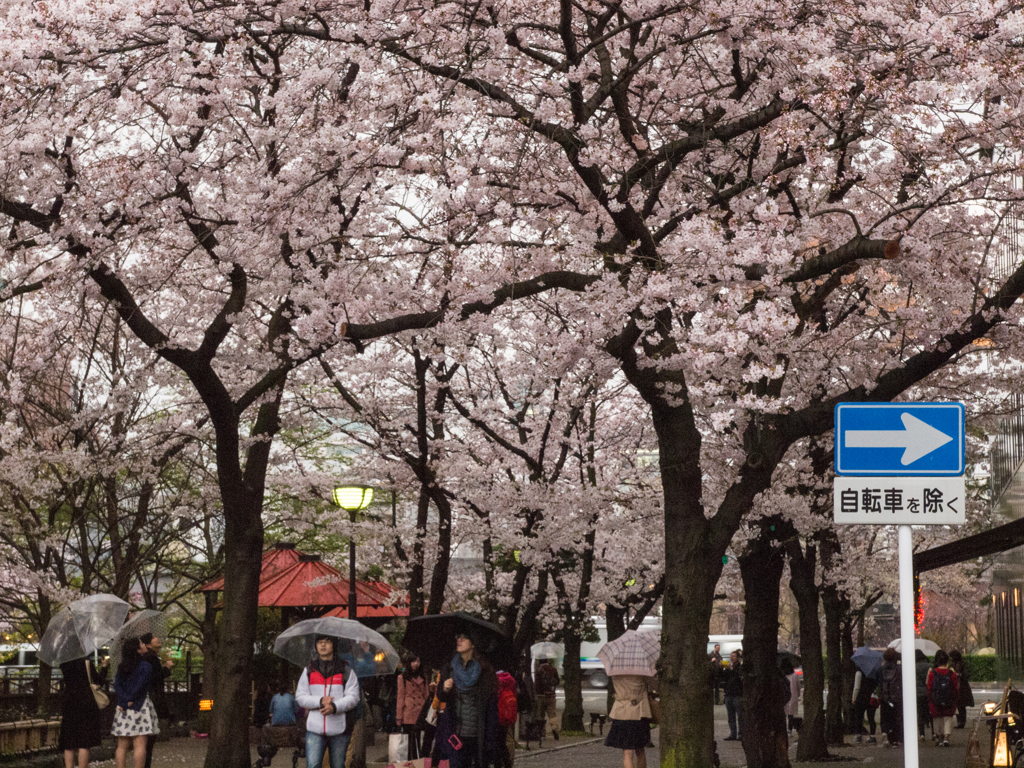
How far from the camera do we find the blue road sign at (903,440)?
6684 millimetres

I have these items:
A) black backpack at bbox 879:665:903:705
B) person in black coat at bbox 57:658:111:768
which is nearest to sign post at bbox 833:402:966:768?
person in black coat at bbox 57:658:111:768

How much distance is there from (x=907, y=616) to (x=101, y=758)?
1875 centimetres

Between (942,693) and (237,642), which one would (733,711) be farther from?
(237,642)

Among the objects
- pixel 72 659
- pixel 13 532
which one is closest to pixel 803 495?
pixel 72 659

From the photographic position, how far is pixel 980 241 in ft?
53.8

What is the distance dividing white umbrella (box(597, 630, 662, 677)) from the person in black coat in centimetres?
585

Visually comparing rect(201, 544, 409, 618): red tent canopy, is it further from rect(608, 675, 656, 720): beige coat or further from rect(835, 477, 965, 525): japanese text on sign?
rect(835, 477, 965, 525): japanese text on sign

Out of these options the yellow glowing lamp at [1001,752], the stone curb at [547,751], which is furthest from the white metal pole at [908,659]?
the stone curb at [547,751]

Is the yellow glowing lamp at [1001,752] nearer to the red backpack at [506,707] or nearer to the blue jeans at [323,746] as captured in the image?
the red backpack at [506,707]

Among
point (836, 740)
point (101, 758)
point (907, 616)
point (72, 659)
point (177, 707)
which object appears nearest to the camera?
point (907, 616)

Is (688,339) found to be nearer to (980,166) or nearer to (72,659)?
(980,166)

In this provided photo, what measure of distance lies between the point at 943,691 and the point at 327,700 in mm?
17364

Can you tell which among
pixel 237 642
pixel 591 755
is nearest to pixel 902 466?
pixel 237 642

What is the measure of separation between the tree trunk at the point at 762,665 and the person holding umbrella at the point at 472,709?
5957 mm
